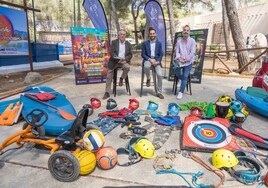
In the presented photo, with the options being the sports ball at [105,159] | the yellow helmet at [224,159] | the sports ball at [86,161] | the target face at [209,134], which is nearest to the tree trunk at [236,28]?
the target face at [209,134]

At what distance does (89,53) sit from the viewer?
7.18 m

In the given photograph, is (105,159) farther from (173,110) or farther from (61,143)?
(173,110)

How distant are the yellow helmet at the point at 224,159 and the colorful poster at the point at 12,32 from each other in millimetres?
8309

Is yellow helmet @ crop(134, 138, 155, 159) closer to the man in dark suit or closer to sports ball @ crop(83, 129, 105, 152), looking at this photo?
sports ball @ crop(83, 129, 105, 152)

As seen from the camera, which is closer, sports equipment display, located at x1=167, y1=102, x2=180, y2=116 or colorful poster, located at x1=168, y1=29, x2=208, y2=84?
sports equipment display, located at x1=167, y1=102, x2=180, y2=116

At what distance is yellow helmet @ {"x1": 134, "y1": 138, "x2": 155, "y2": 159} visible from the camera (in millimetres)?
2924

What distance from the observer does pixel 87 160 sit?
2541mm

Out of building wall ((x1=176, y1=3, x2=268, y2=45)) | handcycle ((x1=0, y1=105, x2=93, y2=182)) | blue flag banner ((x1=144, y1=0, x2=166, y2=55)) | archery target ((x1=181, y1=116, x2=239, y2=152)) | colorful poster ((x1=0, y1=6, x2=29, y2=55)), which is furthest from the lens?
building wall ((x1=176, y1=3, x2=268, y2=45))

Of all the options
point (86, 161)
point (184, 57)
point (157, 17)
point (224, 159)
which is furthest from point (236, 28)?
point (86, 161)

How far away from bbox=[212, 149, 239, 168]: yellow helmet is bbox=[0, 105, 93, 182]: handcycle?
4.67ft

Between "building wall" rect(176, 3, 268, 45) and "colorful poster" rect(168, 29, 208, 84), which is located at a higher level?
"building wall" rect(176, 3, 268, 45)

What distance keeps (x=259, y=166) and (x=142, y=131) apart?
152 centimetres

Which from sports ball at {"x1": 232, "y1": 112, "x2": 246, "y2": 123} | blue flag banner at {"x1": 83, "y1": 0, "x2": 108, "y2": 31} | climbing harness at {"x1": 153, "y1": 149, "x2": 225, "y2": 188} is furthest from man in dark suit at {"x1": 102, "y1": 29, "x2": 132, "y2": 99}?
climbing harness at {"x1": 153, "y1": 149, "x2": 225, "y2": 188}

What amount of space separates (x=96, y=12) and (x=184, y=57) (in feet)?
12.4
